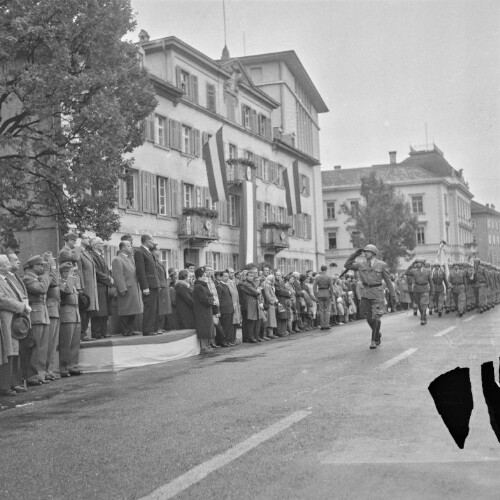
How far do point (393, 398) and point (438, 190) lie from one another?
78.7 metres

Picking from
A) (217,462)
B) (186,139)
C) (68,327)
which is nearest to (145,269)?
(68,327)

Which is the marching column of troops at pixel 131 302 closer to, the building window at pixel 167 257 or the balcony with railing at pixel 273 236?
the building window at pixel 167 257

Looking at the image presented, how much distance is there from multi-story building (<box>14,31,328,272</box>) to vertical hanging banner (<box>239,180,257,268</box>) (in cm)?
32

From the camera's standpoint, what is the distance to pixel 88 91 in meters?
21.8

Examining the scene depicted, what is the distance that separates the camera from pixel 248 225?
40.7 m

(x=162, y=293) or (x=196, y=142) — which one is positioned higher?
(x=196, y=142)

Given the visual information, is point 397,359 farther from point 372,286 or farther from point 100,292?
point 100,292

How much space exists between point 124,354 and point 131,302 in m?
1.53

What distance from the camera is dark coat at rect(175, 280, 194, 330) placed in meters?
17.3

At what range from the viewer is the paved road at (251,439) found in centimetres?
486

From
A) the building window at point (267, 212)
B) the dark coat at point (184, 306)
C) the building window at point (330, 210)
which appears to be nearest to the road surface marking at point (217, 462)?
the dark coat at point (184, 306)

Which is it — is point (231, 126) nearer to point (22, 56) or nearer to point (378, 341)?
point (22, 56)

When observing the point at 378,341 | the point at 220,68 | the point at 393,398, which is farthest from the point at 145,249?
the point at 220,68

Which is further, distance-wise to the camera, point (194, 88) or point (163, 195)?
point (194, 88)
